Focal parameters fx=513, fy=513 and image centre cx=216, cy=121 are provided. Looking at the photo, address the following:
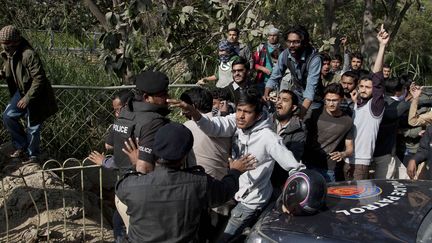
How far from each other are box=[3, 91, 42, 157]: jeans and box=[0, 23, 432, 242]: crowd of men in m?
0.01

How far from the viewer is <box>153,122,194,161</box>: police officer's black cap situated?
263 centimetres

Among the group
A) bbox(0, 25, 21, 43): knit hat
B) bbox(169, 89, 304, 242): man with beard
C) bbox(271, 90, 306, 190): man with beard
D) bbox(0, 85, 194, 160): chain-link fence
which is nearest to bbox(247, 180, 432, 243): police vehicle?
bbox(169, 89, 304, 242): man with beard

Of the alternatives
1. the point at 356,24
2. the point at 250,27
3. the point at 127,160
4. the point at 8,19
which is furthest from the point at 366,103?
the point at 356,24

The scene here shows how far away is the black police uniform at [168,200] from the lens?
8.68 feet

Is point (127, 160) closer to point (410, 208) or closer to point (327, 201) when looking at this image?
point (327, 201)

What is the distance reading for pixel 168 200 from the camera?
2.64 meters

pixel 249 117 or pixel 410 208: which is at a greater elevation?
pixel 249 117

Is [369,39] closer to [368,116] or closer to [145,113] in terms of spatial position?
[368,116]

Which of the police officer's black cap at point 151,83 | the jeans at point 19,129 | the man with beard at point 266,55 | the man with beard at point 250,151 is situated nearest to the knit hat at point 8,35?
the jeans at point 19,129

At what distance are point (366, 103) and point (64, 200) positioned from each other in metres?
2.86

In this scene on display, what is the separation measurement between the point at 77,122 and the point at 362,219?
4.88 m

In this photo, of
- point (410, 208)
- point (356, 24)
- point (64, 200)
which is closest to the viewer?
point (410, 208)

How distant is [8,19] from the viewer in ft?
26.5

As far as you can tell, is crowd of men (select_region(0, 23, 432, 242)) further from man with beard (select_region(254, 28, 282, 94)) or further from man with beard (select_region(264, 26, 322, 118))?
man with beard (select_region(254, 28, 282, 94))
